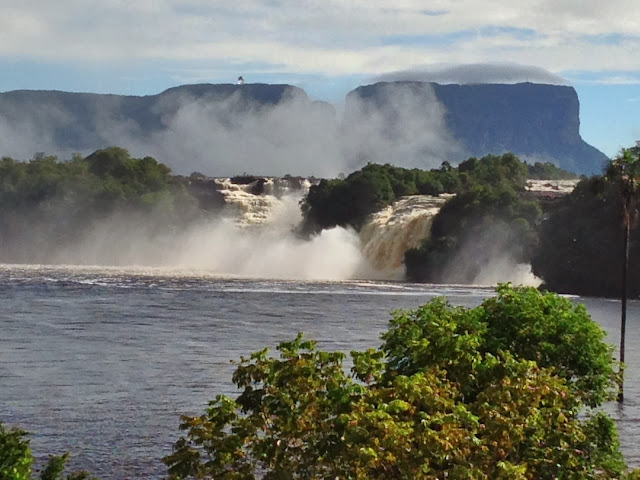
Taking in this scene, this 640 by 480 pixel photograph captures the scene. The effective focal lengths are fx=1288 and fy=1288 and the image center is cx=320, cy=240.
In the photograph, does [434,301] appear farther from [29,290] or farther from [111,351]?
[29,290]

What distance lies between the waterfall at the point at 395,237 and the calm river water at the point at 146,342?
14471 millimetres

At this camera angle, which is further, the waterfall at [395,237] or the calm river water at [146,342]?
the waterfall at [395,237]

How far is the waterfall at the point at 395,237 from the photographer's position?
117 meters

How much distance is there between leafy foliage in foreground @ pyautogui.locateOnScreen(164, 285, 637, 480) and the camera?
17016mm

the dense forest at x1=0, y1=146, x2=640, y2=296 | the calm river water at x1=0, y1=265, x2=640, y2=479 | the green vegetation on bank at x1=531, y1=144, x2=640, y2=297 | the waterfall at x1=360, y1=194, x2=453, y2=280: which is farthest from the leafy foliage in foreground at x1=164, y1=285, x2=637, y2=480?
the waterfall at x1=360, y1=194, x2=453, y2=280

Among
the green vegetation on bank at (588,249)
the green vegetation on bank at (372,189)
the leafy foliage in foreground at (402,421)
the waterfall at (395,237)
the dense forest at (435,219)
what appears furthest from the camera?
the green vegetation on bank at (372,189)

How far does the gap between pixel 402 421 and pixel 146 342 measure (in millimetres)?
38750

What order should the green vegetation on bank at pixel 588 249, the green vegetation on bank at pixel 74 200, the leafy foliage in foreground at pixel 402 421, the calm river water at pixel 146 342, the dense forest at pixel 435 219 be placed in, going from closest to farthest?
1. the leafy foliage in foreground at pixel 402 421
2. the calm river water at pixel 146 342
3. the green vegetation on bank at pixel 588 249
4. the dense forest at pixel 435 219
5. the green vegetation on bank at pixel 74 200

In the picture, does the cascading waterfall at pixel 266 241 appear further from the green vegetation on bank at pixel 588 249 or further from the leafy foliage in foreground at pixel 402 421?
the leafy foliage in foreground at pixel 402 421

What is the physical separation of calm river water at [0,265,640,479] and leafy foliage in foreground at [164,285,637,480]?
36.4 ft

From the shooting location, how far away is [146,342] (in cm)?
5581

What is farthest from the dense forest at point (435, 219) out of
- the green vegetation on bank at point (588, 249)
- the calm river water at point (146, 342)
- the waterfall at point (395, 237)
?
the calm river water at point (146, 342)

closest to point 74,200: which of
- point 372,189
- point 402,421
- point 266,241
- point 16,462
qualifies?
point 266,241

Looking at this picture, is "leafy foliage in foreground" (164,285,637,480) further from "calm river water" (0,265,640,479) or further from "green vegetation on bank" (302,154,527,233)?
"green vegetation on bank" (302,154,527,233)
